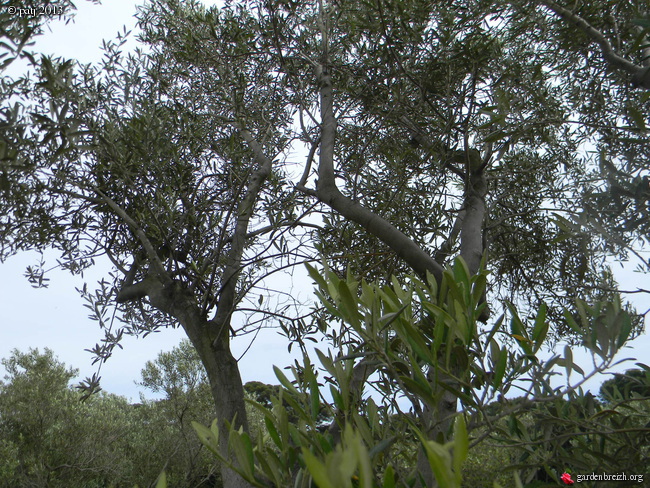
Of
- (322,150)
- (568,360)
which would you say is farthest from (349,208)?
(568,360)

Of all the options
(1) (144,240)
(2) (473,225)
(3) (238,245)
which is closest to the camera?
(2) (473,225)

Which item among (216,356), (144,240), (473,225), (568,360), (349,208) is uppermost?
(349,208)

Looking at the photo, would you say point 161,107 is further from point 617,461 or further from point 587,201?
point 617,461

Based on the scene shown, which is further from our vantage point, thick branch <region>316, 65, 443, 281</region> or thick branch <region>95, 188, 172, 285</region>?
thick branch <region>95, 188, 172, 285</region>

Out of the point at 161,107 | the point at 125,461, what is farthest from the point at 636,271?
the point at 125,461

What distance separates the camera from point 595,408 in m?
2.28

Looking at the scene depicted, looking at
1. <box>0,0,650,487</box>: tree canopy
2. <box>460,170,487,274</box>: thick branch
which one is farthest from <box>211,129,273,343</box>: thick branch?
<box>460,170,487,274</box>: thick branch

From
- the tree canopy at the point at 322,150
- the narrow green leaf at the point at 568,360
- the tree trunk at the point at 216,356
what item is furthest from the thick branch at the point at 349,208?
the narrow green leaf at the point at 568,360

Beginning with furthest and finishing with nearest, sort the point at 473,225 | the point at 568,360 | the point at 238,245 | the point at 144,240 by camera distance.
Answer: the point at 238,245, the point at 144,240, the point at 473,225, the point at 568,360

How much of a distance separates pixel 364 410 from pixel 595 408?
3.34ft

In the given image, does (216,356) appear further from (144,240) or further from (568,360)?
(568,360)

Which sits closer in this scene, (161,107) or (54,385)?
(161,107)

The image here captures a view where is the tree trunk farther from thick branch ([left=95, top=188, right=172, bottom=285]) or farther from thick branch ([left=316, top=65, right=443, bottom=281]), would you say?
thick branch ([left=316, top=65, right=443, bottom=281])

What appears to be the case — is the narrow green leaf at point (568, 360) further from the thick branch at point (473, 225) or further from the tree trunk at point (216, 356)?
the tree trunk at point (216, 356)
